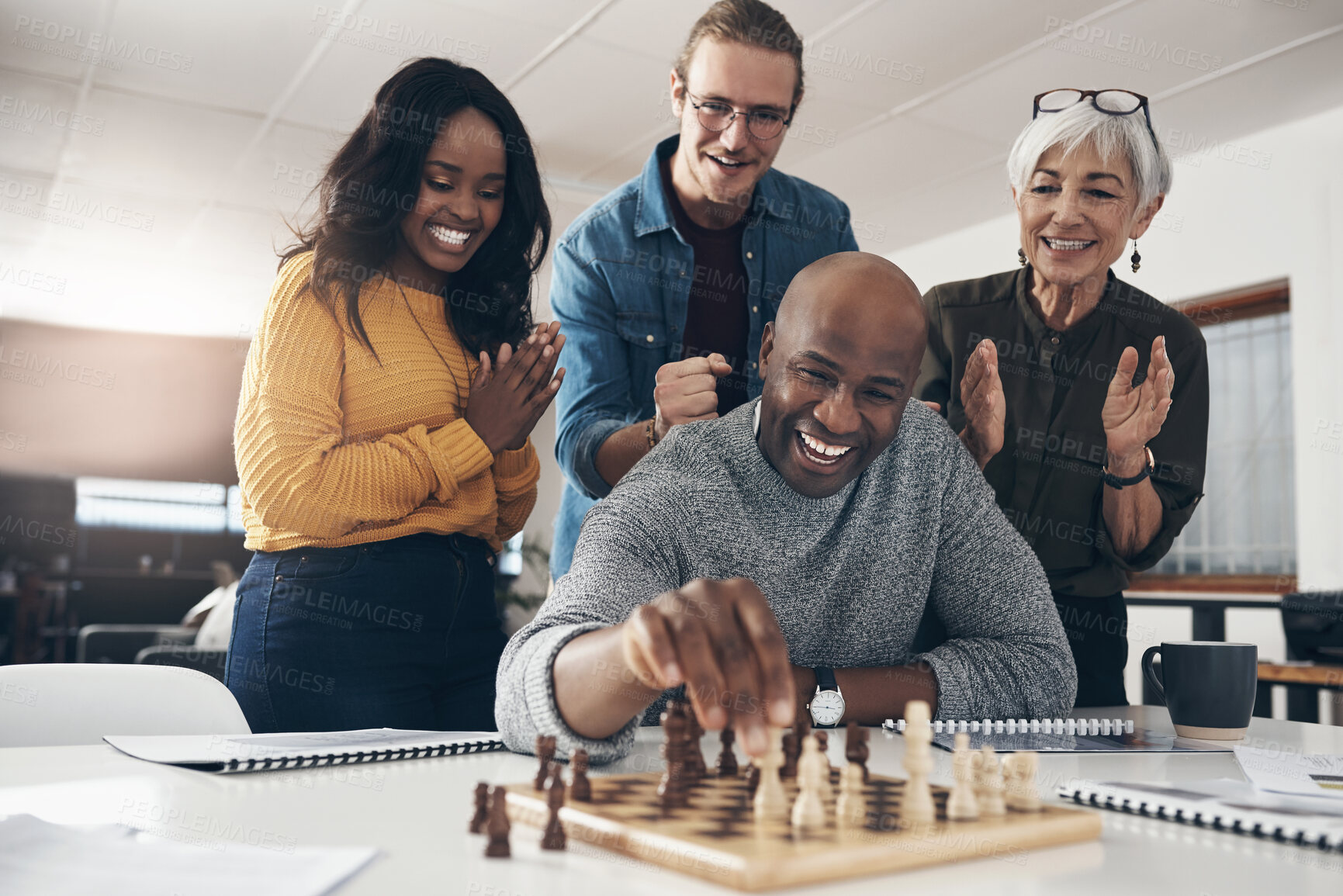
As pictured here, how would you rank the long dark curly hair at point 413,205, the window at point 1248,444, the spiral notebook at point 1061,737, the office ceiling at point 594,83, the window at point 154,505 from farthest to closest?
1. the window at point 154,505
2. the window at point 1248,444
3. the office ceiling at point 594,83
4. the long dark curly hair at point 413,205
5. the spiral notebook at point 1061,737

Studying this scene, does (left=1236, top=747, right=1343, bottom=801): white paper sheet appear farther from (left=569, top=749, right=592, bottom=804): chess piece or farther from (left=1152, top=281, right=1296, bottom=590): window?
(left=1152, top=281, right=1296, bottom=590): window

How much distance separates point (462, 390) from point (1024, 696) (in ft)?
3.35

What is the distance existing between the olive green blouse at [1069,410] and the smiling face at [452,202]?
831mm

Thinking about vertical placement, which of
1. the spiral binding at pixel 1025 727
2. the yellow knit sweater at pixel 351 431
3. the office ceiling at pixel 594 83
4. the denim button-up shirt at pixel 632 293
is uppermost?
the office ceiling at pixel 594 83

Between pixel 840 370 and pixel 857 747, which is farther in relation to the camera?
pixel 840 370

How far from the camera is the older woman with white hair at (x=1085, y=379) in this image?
6.36ft

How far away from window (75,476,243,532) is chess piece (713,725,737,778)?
30.0ft

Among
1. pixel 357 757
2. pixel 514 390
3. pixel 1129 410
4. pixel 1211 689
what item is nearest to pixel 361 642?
pixel 514 390

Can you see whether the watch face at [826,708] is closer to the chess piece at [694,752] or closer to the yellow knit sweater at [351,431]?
the chess piece at [694,752]

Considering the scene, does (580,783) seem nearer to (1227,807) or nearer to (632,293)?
(1227,807)

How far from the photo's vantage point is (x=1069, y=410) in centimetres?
201

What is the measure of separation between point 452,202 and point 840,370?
743mm

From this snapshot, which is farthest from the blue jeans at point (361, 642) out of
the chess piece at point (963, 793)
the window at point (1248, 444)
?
the window at point (1248, 444)

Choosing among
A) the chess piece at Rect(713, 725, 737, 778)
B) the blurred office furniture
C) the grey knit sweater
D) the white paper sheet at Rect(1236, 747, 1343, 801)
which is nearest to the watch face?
the grey knit sweater
